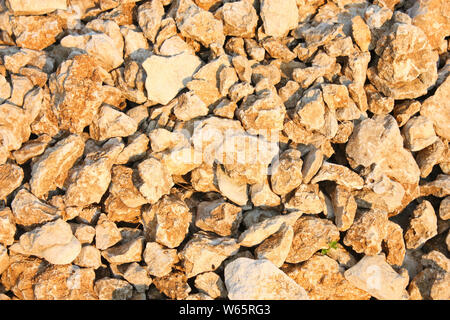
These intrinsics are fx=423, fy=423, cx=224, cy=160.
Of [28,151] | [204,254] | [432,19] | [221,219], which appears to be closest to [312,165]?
[221,219]

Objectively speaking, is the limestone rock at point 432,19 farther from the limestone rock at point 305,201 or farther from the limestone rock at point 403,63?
the limestone rock at point 305,201

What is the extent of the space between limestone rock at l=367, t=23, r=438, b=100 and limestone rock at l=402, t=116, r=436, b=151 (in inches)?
12.7

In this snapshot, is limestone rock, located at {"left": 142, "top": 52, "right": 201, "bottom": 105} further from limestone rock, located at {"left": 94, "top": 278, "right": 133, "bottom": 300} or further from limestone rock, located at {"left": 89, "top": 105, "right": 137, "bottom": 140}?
limestone rock, located at {"left": 94, "top": 278, "right": 133, "bottom": 300}

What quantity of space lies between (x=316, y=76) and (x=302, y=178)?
118cm

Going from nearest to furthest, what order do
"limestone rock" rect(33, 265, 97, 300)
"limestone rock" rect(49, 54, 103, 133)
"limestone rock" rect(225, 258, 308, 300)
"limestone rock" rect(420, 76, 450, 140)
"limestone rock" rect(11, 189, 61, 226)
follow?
"limestone rock" rect(225, 258, 308, 300) < "limestone rock" rect(33, 265, 97, 300) < "limestone rock" rect(11, 189, 61, 226) < "limestone rock" rect(49, 54, 103, 133) < "limestone rock" rect(420, 76, 450, 140)

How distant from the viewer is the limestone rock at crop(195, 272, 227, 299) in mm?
3553

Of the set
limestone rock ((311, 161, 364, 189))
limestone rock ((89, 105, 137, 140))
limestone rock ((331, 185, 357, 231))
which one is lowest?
limestone rock ((331, 185, 357, 231))

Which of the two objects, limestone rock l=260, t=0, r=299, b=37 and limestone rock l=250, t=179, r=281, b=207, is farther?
limestone rock l=260, t=0, r=299, b=37

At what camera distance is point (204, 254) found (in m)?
3.64

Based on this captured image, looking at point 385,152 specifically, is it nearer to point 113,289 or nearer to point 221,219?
point 221,219

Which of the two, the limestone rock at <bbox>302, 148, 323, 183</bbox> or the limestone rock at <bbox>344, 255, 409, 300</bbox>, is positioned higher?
the limestone rock at <bbox>302, 148, 323, 183</bbox>

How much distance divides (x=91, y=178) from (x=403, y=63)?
333 cm

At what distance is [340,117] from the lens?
4324mm

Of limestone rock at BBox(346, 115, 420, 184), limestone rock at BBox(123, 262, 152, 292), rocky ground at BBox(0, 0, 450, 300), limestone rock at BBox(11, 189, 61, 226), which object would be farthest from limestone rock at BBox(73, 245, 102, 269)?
limestone rock at BBox(346, 115, 420, 184)
